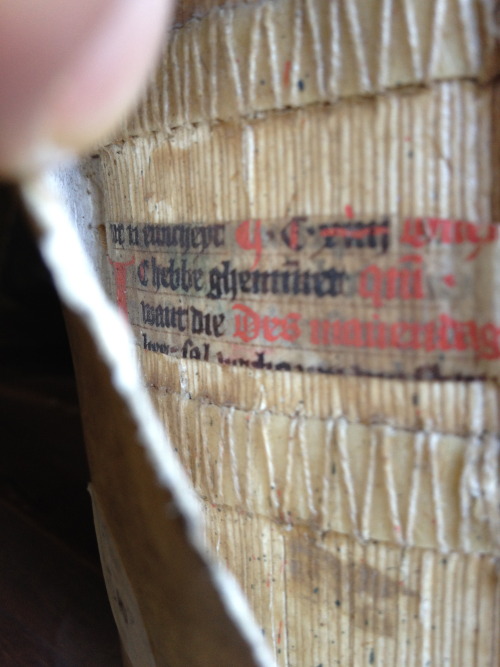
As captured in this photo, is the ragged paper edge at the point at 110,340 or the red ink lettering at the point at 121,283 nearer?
the ragged paper edge at the point at 110,340

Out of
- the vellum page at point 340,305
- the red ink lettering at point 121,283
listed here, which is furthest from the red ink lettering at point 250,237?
the red ink lettering at point 121,283

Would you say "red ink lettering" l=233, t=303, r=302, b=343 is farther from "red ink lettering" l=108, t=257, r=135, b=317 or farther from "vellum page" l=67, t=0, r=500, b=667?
"red ink lettering" l=108, t=257, r=135, b=317

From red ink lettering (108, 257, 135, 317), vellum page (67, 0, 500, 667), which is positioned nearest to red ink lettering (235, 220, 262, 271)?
vellum page (67, 0, 500, 667)

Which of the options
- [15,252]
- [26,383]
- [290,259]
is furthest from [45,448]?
[290,259]

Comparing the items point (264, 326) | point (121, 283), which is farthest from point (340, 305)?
point (121, 283)

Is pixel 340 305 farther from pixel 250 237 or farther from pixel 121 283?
pixel 121 283

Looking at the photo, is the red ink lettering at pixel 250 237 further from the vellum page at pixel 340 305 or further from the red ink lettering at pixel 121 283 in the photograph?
the red ink lettering at pixel 121 283
